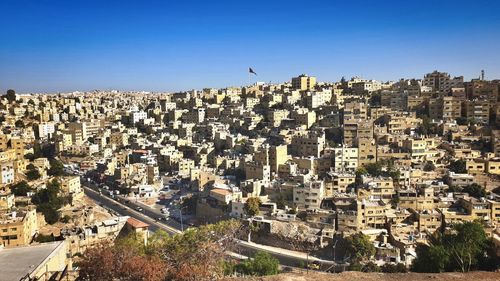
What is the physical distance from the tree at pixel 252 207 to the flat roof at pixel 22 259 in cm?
801

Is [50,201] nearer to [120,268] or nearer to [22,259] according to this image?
[22,259]

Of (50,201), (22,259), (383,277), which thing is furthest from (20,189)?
(383,277)

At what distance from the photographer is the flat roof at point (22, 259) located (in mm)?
11766

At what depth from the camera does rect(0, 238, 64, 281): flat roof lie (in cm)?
1177

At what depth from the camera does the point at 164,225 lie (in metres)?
21.5

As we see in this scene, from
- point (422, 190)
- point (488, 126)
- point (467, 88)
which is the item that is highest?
point (467, 88)

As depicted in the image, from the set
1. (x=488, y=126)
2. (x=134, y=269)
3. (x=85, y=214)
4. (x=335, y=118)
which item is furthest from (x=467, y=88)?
(x=134, y=269)

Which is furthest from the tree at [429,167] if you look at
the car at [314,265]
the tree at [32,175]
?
the tree at [32,175]

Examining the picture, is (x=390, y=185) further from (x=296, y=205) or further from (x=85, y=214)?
(x=85, y=214)

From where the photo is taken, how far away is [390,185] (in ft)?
69.2

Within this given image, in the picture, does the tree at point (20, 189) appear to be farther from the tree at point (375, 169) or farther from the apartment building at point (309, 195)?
the tree at point (375, 169)

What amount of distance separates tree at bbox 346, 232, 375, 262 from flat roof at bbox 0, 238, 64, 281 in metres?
9.69

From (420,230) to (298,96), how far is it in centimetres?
2595

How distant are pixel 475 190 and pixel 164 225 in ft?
44.4
